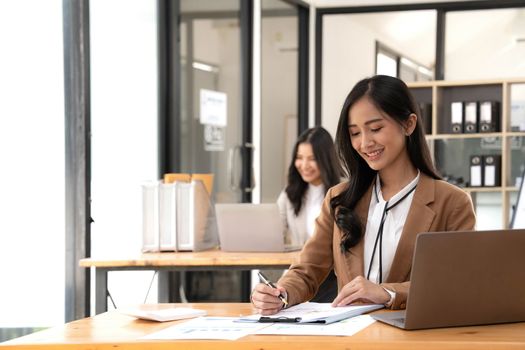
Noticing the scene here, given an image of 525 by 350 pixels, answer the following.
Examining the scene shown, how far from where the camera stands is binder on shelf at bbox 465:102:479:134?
24.2 feet

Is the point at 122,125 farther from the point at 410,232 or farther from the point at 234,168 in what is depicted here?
the point at 410,232

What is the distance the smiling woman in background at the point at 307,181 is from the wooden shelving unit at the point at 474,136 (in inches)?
97.1

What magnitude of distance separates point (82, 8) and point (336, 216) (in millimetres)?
2368

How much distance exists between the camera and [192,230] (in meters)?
4.41

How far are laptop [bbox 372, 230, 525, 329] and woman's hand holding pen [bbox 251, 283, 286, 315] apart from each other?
0.35 meters

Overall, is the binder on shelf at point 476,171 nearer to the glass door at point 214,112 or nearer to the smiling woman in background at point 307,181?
the glass door at point 214,112

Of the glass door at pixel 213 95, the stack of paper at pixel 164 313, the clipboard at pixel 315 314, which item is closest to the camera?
the clipboard at pixel 315 314

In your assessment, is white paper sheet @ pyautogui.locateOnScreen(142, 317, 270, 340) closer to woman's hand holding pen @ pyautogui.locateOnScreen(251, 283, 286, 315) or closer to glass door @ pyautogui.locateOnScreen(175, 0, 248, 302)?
woman's hand holding pen @ pyautogui.locateOnScreen(251, 283, 286, 315)

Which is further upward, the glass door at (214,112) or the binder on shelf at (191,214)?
the glass door at (214,112)

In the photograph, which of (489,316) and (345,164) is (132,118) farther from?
(489,316)

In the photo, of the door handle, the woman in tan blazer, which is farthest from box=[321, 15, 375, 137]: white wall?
the woman in tan blazer

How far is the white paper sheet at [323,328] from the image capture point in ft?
6.53

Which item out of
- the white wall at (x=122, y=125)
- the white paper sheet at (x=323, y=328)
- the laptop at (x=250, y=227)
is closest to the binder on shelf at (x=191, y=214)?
the laptop at (x=250, y=227)

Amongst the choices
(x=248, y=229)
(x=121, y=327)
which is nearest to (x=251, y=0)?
(x=248, y=229)
